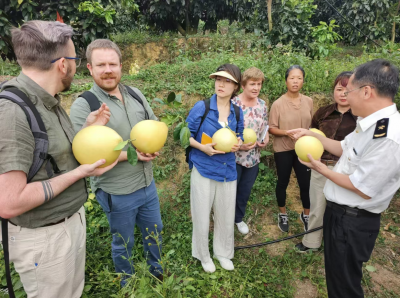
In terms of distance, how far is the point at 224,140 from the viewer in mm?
2348

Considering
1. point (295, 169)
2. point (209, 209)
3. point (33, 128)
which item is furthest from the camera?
point (295, 169)

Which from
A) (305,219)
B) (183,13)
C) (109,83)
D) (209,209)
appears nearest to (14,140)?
(109,83)

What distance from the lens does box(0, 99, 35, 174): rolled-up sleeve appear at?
1220 millimetres

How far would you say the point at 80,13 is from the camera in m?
6.07

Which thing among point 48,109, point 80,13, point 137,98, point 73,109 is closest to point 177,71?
point 80,13

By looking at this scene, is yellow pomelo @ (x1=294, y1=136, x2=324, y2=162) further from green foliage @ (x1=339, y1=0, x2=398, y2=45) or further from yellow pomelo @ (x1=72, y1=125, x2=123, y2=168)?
green foliage @ (x1=339, y1=0, x2=398, y2=45)

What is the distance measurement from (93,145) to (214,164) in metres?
1.31

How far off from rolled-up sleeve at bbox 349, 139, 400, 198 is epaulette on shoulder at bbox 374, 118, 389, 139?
0.11 ft

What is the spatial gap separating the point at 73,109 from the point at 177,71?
3.77 meters

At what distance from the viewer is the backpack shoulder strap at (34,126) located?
4.37ft

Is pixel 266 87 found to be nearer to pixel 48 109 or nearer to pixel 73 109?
pixel 73 109

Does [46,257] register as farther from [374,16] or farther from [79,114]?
[374,16]

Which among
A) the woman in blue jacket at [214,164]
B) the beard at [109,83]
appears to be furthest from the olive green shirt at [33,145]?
the woman in blue jacket at [214,164]

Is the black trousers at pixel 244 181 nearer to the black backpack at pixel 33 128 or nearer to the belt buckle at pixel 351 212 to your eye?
the belt buckle at pixel 351 212
